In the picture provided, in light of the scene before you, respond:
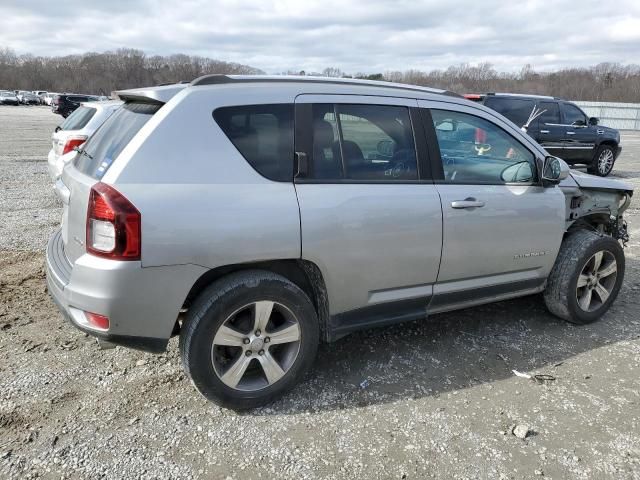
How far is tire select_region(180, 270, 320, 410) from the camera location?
106 inches

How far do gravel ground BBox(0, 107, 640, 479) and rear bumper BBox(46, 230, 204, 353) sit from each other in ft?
1.83

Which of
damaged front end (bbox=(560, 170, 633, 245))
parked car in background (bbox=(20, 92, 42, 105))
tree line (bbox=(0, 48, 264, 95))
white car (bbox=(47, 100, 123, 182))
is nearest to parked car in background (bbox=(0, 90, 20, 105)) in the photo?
parked car in background (bbox=(20, 92, 42, 105))

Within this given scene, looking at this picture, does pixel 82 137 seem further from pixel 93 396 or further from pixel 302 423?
pixel 302 423

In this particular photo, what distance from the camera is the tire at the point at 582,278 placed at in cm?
400

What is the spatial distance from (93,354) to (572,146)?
12.4 m

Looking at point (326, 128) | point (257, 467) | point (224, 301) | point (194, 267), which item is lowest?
point (257, 467)

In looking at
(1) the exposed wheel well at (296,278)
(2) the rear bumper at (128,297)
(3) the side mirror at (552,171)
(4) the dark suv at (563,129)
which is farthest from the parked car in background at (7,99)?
(3) the side mirror at (552,171)

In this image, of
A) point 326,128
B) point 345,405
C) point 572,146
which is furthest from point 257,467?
point 572,146

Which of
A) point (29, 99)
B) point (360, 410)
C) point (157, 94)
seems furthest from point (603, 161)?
point (29, 99)

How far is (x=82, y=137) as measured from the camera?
25.1 feet

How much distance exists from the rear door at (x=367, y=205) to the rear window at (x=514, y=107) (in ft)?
28.1

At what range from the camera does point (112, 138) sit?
9.50 ft

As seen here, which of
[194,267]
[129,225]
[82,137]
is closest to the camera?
[129,225]

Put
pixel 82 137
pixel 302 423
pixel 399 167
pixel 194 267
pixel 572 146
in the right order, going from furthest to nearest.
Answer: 1. pixel 572 146
2. pixel 82 137
3. pixel 399 167
4. pixel 302 423
5. pixel 194 267
